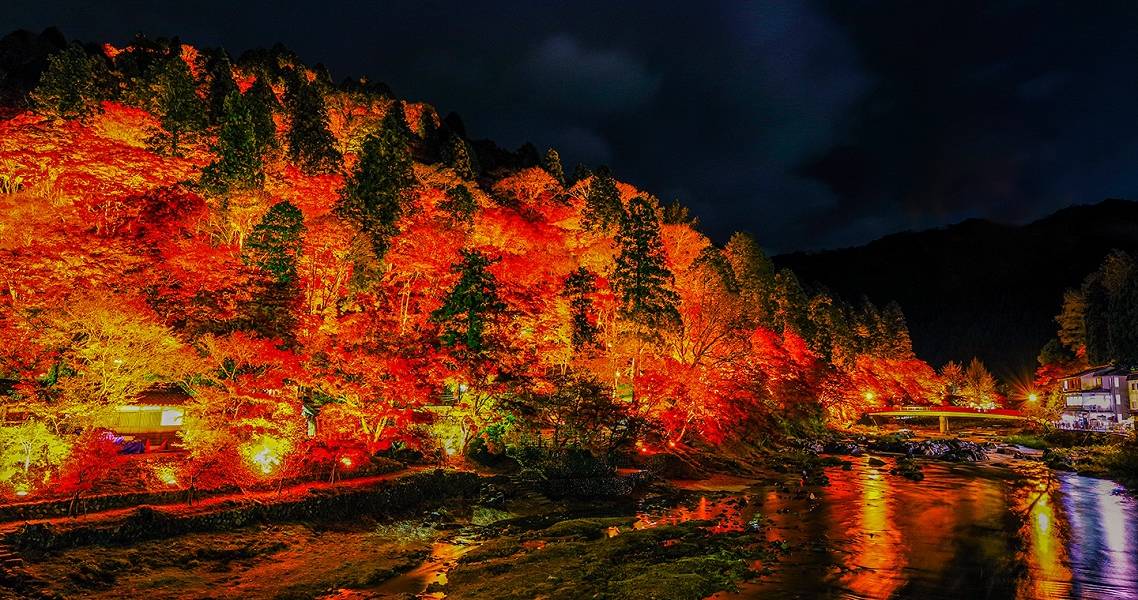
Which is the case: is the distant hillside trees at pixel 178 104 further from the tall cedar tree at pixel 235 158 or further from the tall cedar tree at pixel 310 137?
the tall cedar tree at pixel 310 137

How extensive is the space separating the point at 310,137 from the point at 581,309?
23.6 metres

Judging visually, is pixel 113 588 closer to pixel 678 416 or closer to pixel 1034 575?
pixel 1034 575

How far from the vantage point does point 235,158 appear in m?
32.2

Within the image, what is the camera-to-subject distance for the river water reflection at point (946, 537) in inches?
580

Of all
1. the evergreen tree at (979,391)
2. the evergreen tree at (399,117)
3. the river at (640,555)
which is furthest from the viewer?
the evergreen tree at (979,391)

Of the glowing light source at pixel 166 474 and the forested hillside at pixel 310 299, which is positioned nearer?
the glowing light source at pixel 166 474

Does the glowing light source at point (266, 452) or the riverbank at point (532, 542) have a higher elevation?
the glowing light source at point (266, 452)

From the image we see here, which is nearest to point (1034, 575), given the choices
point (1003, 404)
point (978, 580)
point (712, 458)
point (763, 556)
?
point (978, 580)

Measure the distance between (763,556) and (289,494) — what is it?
1503 cm

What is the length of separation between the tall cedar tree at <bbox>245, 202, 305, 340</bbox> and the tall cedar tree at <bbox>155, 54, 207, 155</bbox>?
935cm

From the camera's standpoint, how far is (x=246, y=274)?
25.3 metres

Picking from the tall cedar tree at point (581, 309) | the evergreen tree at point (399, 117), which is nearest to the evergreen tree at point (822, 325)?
the tall cedar tree at point (581, 309)

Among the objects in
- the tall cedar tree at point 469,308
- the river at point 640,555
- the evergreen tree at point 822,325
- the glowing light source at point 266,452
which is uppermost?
the evergreen tree at point 822,325

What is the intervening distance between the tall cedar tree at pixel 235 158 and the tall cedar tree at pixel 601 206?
20390 millimetres
